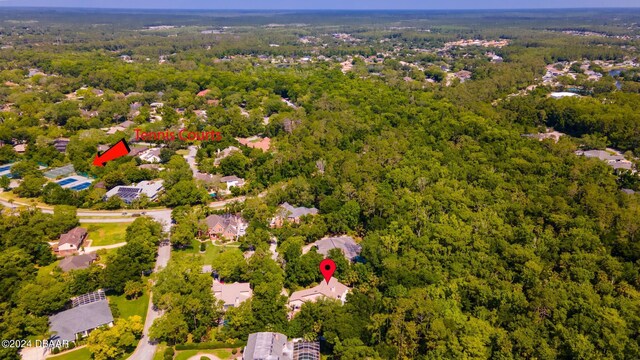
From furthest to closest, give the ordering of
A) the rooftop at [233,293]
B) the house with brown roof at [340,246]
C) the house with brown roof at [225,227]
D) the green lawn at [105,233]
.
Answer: the house with brown roof at [225,227] < the green lawn at [105,233] < the house with brown roof at [340,246] < the rooftop at [233,293]

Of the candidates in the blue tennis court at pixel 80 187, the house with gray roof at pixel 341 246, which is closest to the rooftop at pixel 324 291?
the house with gray roof at pixel 341 246

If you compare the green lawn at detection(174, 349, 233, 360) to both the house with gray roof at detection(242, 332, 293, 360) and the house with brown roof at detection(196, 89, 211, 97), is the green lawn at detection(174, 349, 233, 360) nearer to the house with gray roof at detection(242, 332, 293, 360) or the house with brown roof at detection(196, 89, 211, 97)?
the house with gray roof at detection(242, 332, 293, 360)

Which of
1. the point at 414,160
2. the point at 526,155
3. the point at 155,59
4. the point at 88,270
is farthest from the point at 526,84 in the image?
the point at 155,59

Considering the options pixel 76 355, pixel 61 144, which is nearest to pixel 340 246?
pixel 76 355

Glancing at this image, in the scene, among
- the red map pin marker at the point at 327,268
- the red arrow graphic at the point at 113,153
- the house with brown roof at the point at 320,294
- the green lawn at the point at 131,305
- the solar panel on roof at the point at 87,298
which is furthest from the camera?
the red arrow graphic at the point at 113,153

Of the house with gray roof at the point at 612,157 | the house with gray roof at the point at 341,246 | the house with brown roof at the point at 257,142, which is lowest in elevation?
the house with gray roof at the point at 341,246

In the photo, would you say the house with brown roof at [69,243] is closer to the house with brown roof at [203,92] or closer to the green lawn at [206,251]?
the green lawn at [206,251]

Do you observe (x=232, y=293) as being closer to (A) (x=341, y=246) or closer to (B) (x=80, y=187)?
(A) (x=341, y=246)

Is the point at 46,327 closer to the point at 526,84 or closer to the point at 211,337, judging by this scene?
the point at 211,337
